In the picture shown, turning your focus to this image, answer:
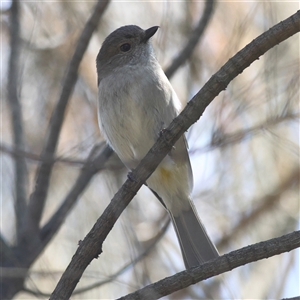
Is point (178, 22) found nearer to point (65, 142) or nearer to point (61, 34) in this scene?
point (61, 34)

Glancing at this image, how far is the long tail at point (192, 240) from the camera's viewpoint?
4735 millimetres

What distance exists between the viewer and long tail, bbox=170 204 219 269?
4.73 metres

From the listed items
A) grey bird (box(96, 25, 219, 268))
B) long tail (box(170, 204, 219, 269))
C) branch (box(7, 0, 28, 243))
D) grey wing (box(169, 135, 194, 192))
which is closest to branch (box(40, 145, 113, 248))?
branch (box(7, 0, 28, 243))

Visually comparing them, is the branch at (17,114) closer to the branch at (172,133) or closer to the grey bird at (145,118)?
the grey bird at (145,118)

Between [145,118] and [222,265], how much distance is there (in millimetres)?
1809

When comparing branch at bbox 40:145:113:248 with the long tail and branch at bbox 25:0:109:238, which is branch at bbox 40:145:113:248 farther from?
the long tail

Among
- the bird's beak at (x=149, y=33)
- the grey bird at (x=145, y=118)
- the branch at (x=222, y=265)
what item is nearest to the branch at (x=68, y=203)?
the grey bird at (x=145, y=118)

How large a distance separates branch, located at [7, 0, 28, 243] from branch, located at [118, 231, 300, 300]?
2.57 metres

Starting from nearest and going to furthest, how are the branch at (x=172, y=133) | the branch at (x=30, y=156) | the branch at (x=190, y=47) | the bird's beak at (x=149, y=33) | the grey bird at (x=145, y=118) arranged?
the branch at (x=172, y=133) < the branch at (x=30, y=156) < the grey bird at (x=145, y=118) < the bird's beak at (x=149, y=33) < the branch at (x=190, y=47)

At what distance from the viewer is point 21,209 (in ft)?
18.4

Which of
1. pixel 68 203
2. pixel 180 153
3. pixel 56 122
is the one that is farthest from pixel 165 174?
pixel 56 122

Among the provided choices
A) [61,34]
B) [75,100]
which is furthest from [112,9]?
[75,100]

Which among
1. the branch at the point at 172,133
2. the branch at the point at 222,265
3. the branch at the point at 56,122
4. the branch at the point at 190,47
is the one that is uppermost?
the branch at the point at 190,47

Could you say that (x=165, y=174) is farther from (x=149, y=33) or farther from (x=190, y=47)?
(x=190, y=47)
